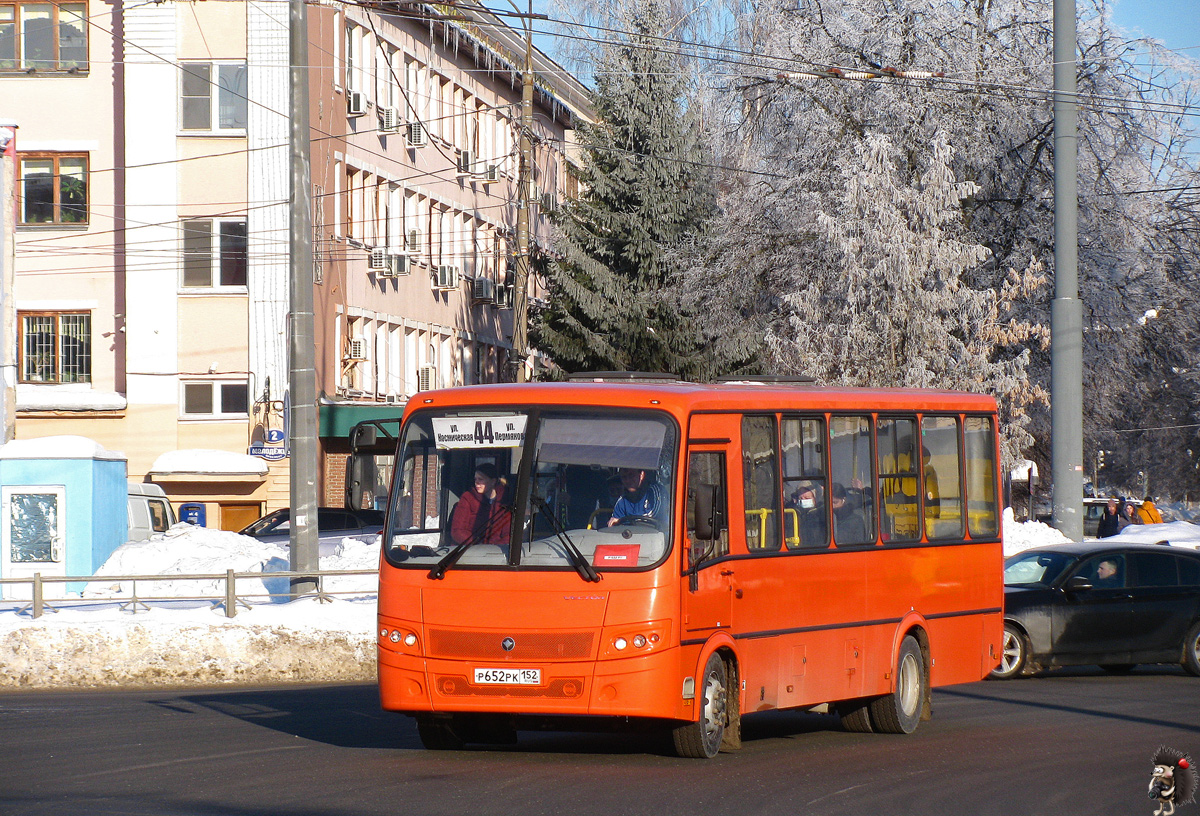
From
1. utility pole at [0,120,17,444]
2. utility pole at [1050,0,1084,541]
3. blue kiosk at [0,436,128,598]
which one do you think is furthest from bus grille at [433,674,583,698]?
utility pole at [1050,0,1084,541]

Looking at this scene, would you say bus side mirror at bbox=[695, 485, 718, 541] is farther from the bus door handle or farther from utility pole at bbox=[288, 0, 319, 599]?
utility pole at bbox=[288, 0, 319, 599]

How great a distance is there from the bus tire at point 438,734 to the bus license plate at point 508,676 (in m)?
0.92

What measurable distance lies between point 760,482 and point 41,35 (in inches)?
1330

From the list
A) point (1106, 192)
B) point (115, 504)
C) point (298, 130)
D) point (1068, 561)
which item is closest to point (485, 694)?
point (1068, 561)

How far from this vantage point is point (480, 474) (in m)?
11.9

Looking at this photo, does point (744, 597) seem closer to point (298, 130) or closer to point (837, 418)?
point (837, 418)

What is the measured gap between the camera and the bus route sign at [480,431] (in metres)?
11.9

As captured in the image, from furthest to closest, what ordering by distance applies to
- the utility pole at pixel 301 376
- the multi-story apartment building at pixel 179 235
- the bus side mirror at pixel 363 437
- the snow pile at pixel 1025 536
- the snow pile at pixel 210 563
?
the multi-story apartment building at pixel 179 235 → the snow pile at pixel 1025 536 → the snow pile at pixel 210 563 → the utility pole at pixel 301 376 → the bus side mirror at pixel 363 437

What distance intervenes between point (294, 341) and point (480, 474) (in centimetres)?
996

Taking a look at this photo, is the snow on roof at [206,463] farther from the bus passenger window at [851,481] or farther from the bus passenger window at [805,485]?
the bus passenger window at [805,485]

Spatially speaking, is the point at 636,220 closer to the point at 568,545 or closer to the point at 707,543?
the point at 707,543

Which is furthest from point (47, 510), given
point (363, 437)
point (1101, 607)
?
point (1101, 607)

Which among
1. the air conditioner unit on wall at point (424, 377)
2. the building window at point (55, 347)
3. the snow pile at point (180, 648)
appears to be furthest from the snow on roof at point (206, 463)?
the snow pile at point (180, 648)

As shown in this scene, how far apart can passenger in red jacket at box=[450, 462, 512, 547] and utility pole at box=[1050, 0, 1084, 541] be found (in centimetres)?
1404
